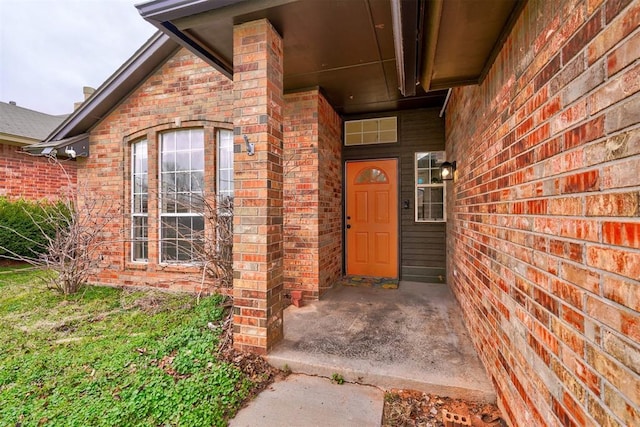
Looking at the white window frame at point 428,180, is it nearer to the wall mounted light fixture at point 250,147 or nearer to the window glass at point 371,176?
the window glass at point 371,176

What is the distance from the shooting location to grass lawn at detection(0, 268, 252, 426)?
6.02 ft

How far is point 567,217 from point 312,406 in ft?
6.14

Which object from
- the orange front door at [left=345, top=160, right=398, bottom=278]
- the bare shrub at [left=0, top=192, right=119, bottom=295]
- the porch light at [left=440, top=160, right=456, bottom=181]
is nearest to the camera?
the porch light at [left=440, top=160, right=456, bottom=181]

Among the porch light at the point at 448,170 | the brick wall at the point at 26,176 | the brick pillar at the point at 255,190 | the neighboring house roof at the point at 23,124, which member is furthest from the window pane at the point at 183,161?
the neighboring house roof at the point at 23,124

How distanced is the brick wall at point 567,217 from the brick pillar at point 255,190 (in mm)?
1795

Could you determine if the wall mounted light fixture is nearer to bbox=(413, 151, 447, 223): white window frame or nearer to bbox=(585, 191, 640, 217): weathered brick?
bbox=(585, 191, 640, 217): weathered brick

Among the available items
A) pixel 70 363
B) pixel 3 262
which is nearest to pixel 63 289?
pixel 70 363

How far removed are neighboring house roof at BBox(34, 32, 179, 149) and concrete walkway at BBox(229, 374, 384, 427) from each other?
16.3ft

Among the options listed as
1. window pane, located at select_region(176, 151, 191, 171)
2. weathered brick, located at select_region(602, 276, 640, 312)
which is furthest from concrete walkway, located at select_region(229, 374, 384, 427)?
window pane, located at select_region(176, 151, 191, 171)

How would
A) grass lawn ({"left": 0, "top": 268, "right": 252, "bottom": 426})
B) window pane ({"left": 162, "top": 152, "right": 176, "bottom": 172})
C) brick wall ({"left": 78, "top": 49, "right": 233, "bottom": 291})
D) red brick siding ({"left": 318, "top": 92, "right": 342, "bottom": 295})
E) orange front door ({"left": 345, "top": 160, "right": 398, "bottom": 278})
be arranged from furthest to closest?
orange front door ({"left": 345, "top": 160, "right": 398, "bottom": 278}), window pane ({"left": 162, "top": 152, "right": 176, "bottom": 172}), brick wall ({"left": 78, "top": 49, "right": 233, "bottom": 291}), red brick siding ({"left": 318, "top": 92, "right": 342, "bottom": 295}), grass lawn ({"left": 0, "top": 268, "right": 252, "bottom": 426})

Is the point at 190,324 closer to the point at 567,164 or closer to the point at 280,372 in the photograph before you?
the point at 280,372

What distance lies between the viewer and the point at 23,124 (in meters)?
8.17

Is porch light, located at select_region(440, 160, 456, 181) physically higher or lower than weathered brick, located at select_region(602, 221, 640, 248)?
higher

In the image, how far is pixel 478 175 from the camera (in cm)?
253
